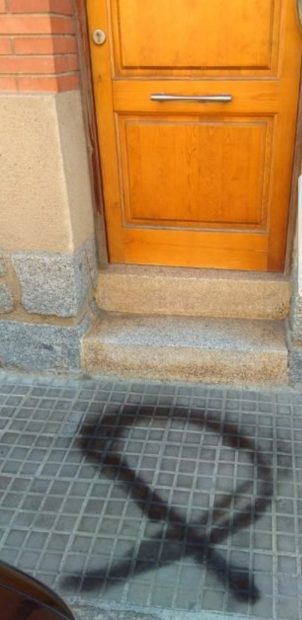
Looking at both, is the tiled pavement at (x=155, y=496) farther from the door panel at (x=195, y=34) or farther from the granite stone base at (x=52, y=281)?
the door panel at (x=195, y=34)

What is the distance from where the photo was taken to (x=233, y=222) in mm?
3287

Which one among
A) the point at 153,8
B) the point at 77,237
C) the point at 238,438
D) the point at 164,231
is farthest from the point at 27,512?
the point at 153,8

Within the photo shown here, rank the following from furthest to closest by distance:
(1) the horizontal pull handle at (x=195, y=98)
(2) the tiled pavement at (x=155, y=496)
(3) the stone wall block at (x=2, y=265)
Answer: (3) the stone wall block at (x=2, y=265)
(1) the horizontal pull handle at (x=195, y=98)
(2) the tiled pavement at (x=155, y=496)

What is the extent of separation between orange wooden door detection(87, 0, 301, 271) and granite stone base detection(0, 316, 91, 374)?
601 mm

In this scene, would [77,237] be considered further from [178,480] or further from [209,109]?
[178,480]

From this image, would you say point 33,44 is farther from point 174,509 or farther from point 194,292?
point 174,509

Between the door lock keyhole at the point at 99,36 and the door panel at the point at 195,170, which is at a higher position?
the door lock keyhole at the point at 99,36

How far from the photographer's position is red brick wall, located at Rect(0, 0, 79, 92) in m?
2.64

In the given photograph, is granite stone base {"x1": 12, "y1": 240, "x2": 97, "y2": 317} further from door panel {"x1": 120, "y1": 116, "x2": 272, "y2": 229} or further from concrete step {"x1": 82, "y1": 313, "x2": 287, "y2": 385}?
door panel {"x1": 120, "y1": 116, "x2": 272, "y2": 229}

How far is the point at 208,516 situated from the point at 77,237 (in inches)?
64.7

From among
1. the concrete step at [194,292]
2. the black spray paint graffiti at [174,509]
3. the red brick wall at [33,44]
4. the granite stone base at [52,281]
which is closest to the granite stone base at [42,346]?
the granite stone base at [52,281]

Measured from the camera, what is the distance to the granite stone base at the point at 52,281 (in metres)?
3.12

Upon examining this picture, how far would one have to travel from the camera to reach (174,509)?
2.40 metres

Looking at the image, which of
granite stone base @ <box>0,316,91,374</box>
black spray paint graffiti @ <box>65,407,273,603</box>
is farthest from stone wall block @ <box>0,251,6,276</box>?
black spray paint graffiti @ <box>65,407,273,603</box>
